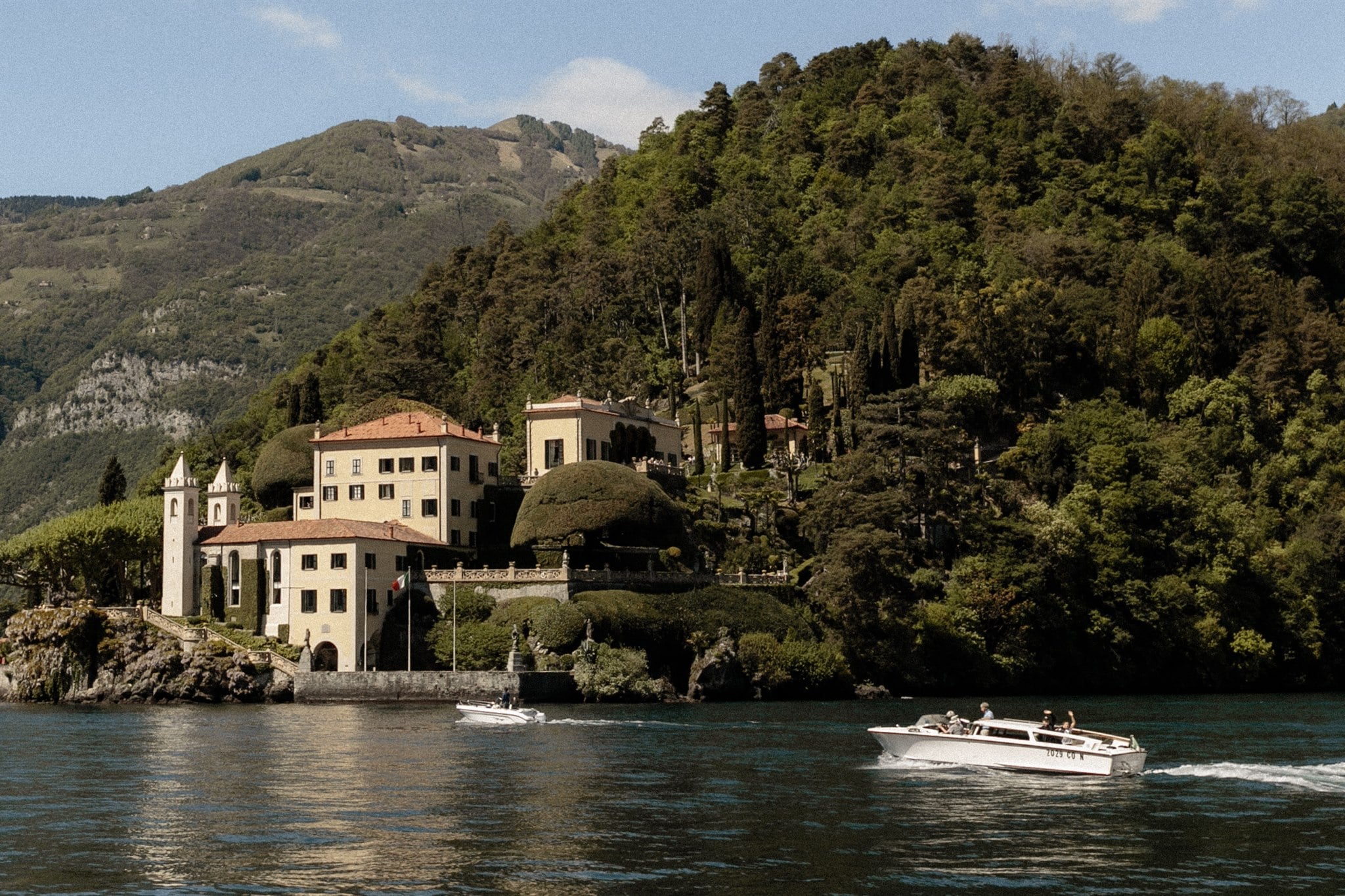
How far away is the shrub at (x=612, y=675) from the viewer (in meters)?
84.1

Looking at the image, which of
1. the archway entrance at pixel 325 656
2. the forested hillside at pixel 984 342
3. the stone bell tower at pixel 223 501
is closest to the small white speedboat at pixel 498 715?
the archway entrance at pixel 325 656

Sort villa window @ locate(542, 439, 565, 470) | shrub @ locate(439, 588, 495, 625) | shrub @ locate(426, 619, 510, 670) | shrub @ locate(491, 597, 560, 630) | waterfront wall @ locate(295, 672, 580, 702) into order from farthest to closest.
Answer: villa window @ locate(542, 439, 565, 470) → shrub @ locate(439, 588, 495, 625) → shrub @ locate(491, 597, 560, 630) → shrub @ locate(426, 619, 510, 670) → waterfront wall @ locate(295, 672, 580, 702)

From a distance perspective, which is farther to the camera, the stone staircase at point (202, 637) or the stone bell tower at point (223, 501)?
the stone bell tower at point (223, 501)

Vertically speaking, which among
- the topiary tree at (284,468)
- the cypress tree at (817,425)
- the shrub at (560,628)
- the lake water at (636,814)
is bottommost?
the lake water at (636,814)

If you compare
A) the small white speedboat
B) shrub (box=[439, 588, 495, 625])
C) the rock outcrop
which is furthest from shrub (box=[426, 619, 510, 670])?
the small white speedboat

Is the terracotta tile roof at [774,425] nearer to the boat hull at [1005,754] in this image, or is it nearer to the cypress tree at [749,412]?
the cypress tree at [749,412]

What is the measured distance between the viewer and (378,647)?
3625 inches

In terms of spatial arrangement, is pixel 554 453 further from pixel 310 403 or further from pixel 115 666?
pixel 310 403

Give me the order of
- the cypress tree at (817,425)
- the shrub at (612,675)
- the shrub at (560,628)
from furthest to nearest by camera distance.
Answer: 1. the cypress tree at (817,425)
2. the shrub at (560,628)
3. the shrub at (612,675)

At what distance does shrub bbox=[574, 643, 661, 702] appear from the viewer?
84.1 meters

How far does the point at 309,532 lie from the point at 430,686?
1386 centimetres

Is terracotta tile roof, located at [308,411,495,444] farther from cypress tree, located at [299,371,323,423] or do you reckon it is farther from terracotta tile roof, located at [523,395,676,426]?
cypress tree, located at [299,371,323,423]

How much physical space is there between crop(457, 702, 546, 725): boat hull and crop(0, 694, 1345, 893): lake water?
117 inches

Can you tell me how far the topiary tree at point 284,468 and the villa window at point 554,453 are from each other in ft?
49.6
